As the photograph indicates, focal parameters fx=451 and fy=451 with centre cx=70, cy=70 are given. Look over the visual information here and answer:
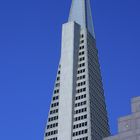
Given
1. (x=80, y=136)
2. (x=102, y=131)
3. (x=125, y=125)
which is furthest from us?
(x=102, y=131)

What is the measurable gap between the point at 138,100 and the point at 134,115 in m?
2.56

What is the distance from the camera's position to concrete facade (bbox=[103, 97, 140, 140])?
64.9 m

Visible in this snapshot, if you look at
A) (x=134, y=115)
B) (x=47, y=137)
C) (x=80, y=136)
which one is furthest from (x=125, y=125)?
(x=47, y=137)

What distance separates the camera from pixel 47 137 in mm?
195000

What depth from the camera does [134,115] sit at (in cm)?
6650

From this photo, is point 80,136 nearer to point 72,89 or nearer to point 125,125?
point 72,89

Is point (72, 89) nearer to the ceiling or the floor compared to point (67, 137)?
nearer to the ceiling

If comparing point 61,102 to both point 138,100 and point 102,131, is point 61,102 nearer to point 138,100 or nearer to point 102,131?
point 102,131

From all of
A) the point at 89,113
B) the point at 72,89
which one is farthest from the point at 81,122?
the point at 72,89

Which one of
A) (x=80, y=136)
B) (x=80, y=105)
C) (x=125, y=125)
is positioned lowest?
(x=125, y=125)

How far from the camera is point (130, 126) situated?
2594 inches

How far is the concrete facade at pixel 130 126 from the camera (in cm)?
6494

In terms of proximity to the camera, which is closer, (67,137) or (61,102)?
(67,137)

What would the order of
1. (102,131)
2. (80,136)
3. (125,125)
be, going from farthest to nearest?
1. (102,131)
2. (80,136)
3. (125,125)
